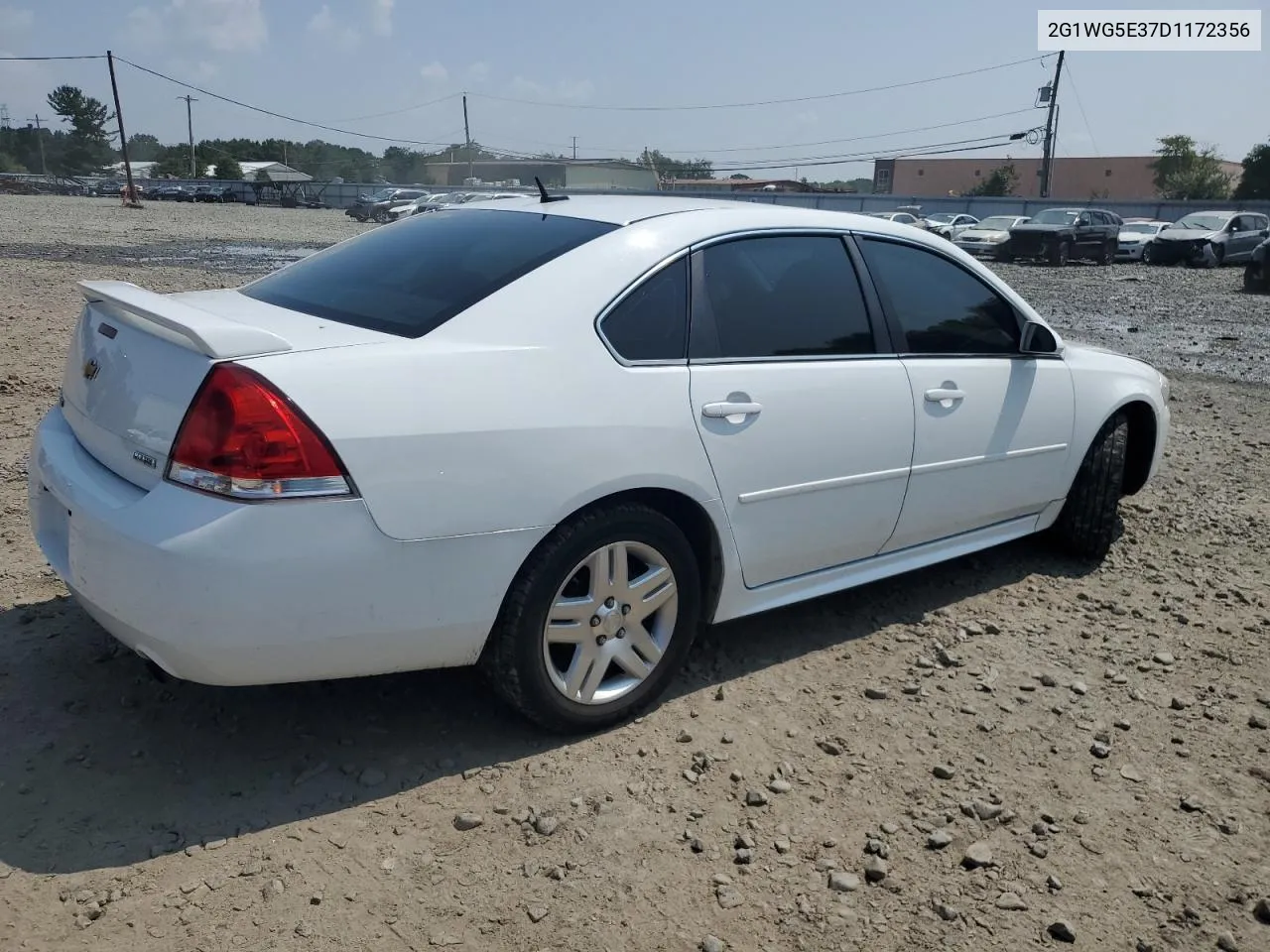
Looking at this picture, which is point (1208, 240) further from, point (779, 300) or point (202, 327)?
point (202, 327)

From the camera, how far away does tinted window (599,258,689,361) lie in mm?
3045

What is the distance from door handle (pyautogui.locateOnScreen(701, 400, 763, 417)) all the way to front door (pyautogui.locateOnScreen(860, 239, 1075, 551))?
82cm

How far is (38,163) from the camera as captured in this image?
4434 inches

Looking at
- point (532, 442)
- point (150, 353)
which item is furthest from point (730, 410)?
point (150, 353)

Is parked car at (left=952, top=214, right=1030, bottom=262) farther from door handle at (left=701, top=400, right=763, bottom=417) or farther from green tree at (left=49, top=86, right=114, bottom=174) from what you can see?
green tree at (left=49, top=86, right=114, bottom=174)

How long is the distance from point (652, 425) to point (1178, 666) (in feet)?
7.56

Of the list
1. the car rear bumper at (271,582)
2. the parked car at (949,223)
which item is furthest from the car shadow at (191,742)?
the parked car at (949,223)

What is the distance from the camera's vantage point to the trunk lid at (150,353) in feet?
8.43

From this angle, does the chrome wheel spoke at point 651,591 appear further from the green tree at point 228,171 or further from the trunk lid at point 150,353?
the green tree at point 228,171

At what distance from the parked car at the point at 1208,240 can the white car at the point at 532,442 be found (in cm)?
2707

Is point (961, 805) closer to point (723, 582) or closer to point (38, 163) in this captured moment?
point (723, 582)

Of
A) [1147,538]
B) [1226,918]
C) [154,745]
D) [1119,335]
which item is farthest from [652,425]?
[1119,335]

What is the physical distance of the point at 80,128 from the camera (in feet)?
371

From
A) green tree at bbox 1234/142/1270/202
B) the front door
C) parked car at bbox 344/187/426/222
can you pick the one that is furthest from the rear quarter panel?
green tree at bbox 1234/142/1270/202
